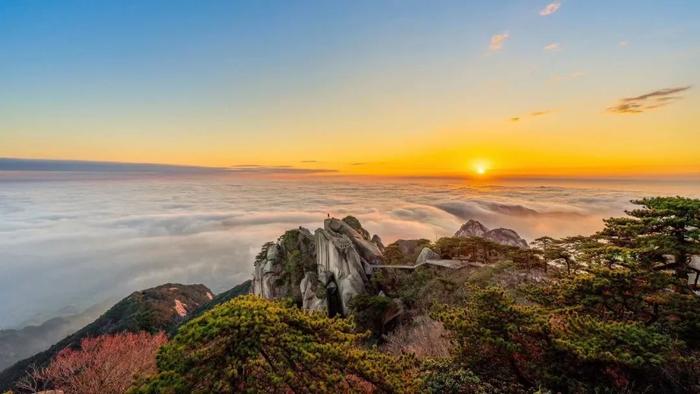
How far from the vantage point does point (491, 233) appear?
198 feet

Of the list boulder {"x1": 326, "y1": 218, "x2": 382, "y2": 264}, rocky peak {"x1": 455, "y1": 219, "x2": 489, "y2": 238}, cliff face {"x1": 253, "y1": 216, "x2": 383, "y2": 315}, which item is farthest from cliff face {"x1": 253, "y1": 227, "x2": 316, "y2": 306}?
rocky peak {"x1": 455, "y1": 219, "x2": 489, "y2": 238}

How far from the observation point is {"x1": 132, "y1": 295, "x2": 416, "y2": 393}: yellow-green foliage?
4.62 metres

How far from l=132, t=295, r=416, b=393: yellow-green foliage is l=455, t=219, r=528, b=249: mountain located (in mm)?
55783

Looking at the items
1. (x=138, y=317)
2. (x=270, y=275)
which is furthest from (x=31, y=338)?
(x=270, y=275)

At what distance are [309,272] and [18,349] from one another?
142 meters

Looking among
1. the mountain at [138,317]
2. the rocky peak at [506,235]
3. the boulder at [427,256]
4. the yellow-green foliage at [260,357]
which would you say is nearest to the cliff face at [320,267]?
the boulder at [427,256]

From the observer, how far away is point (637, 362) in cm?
668

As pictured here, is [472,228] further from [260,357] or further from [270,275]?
[260,357]

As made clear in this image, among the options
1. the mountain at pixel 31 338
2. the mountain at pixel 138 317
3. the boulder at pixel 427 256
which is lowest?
the mountain at pixel 31 338

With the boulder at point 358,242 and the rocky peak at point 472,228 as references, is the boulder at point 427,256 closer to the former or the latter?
the boulder at point 358,242

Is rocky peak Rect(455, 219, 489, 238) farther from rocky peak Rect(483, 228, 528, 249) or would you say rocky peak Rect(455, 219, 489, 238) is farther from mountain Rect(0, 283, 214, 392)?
mountain Rect(0, 283, 214, 392)

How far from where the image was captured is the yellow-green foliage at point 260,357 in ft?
15.2

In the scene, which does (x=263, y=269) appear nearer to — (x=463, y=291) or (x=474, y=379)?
(x=463, y=291)

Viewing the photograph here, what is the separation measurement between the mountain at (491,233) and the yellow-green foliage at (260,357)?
55783 millimetres
